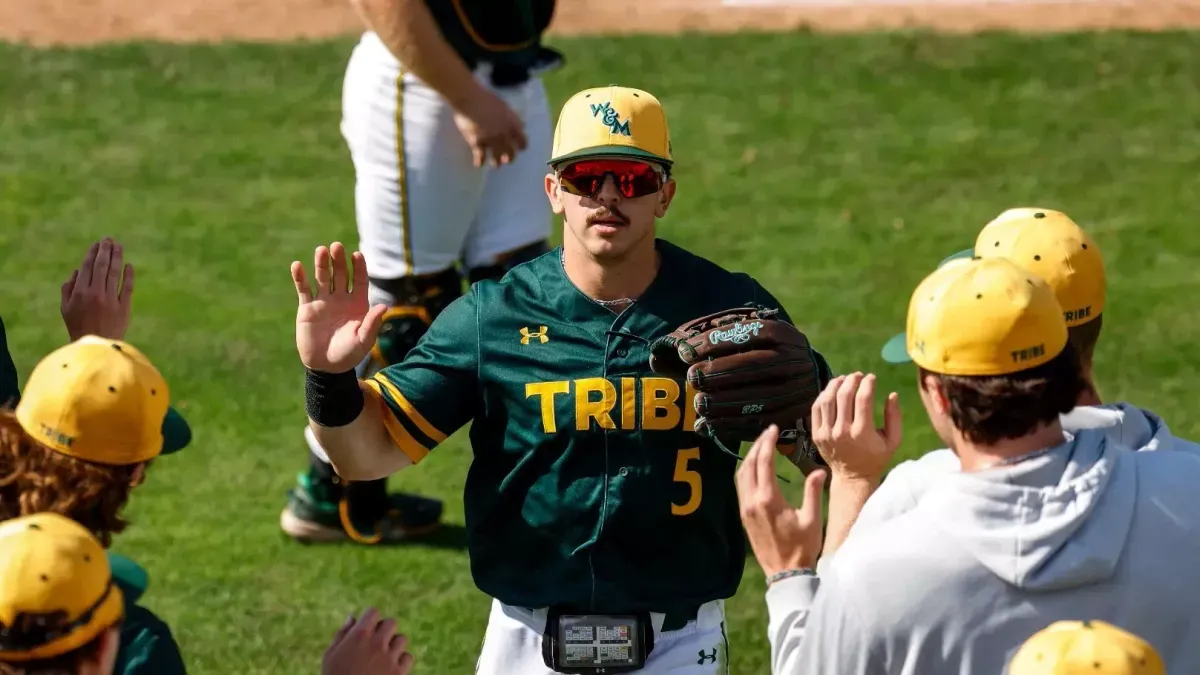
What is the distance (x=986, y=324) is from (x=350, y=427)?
150 cm

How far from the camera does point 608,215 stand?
408cm

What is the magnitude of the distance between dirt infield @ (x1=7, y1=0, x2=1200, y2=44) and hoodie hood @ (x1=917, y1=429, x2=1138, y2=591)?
1000 cm

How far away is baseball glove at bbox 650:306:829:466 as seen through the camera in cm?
392

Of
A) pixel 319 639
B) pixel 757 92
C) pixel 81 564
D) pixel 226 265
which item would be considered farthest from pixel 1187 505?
pixel 757 92

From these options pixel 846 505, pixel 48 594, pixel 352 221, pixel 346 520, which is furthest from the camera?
pixel 352 221

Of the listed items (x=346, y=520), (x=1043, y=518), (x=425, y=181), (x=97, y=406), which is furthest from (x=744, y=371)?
(x=346, y=520)

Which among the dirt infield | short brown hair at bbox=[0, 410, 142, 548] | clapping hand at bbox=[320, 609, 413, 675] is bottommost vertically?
the dirt infield

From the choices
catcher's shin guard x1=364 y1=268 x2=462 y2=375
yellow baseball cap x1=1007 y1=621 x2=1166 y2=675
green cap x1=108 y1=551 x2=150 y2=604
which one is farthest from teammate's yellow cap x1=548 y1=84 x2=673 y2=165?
catcher's shin guard x1=364 y1=268 x2=462 y2=375

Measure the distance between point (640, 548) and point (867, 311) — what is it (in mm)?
4708

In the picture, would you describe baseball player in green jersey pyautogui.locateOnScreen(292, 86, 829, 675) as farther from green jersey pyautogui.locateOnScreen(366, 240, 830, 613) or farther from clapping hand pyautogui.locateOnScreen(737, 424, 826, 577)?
clapping hand pyautogui.locateOnScreen(737, 424, 826, 577)

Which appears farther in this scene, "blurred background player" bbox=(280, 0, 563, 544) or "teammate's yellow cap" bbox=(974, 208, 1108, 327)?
"blurred background player" bbox=(280, 0, 563, 544)

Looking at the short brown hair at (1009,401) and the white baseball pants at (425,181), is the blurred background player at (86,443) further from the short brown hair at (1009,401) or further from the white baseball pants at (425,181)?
the white baseball pants at (425,181)

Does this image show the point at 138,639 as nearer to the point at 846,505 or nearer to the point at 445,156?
the point at 846,505

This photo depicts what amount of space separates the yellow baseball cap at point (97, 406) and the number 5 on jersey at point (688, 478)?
3.75ft
